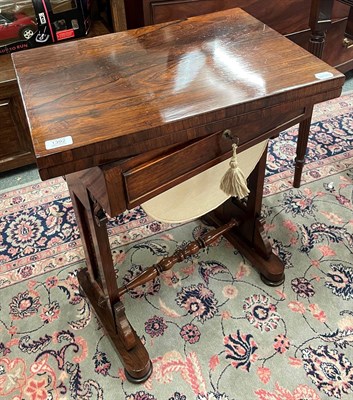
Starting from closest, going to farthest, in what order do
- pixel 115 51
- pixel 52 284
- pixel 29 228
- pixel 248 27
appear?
pixel 115 51 < pixel 248 27 < pixel 52 284 < pixel 29 228

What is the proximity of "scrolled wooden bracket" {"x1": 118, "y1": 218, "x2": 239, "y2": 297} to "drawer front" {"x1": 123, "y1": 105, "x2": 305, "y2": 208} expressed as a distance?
0.46 metres

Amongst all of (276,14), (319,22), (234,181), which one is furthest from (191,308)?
(276,14)

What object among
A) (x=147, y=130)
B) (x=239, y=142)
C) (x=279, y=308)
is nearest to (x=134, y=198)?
(x=147, y=130)

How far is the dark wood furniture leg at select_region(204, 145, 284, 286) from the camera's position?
1.39 m

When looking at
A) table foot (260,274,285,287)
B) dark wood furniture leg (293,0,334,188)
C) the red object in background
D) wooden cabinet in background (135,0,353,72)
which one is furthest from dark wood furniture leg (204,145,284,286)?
the red object in background

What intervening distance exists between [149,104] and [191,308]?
0.73 metres

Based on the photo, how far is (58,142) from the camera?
2.60 ft

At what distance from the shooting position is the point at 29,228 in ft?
5.53

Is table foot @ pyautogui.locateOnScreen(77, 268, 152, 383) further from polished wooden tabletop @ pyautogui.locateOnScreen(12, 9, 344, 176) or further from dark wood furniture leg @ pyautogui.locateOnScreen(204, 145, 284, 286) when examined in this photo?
polished wooden tabletop @ pyautogui.locateOnScreen(12, 9, 344, 176)

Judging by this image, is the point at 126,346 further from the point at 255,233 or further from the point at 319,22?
the point at 319,22

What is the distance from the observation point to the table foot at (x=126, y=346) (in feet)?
3.98

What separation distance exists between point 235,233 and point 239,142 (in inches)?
24.5

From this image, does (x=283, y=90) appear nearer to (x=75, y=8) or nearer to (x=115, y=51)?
(x=115, y=51)

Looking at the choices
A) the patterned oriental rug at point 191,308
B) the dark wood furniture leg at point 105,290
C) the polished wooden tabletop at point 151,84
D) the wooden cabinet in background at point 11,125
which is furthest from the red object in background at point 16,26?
the dark wood furniture leg at point 105,290
